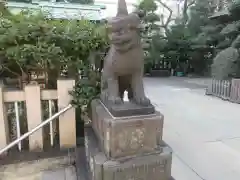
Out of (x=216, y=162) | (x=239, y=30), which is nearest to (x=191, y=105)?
(x=216, y=162)

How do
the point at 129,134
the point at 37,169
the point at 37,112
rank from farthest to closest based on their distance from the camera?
the point at 37,112
the point at 37,169
the point at 129,134

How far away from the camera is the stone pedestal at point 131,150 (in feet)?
4.96

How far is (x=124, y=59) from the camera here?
1564 mm

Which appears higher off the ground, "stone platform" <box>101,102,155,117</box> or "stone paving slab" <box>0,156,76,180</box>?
"stone platform" <box>101,102,155,117</box>

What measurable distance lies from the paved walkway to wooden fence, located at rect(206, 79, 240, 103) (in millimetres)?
326

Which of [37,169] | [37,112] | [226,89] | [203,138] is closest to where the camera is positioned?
[37,169]

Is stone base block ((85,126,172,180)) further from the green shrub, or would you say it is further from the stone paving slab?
the green shrub

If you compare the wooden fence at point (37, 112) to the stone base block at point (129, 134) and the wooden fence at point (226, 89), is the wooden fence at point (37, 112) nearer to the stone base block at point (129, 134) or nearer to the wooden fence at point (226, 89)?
the stone base block at point (129, 134)

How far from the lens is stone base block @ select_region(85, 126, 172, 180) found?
151 cm

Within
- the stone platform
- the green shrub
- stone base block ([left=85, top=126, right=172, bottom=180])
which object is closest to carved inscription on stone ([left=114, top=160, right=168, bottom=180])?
stone base block ([left=85, top=126, right=172, bottom=180])

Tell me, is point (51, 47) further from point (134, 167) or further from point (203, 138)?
point (203, 138)

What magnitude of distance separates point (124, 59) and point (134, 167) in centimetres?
78

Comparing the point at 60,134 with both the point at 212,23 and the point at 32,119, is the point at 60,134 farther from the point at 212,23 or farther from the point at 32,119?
the point at 212,23

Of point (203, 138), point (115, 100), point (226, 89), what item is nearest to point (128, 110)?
point (115, 100)
